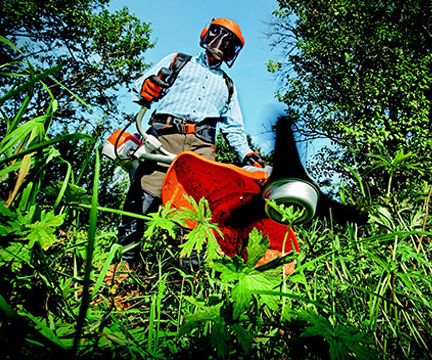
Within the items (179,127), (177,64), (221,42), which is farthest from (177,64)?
(179,127)

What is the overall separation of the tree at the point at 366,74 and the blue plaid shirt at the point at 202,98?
3834 mm

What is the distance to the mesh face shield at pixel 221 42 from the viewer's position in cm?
276

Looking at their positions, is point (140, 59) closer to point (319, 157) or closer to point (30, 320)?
point (319, 157)

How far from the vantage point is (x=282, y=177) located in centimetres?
117

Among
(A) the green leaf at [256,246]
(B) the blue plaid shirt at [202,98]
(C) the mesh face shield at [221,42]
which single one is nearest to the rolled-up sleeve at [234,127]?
(B) the blue plaid shirt at [202,98]

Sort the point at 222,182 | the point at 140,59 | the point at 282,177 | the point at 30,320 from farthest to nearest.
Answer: the point at 140,59, the point at 222,182, the point at 282,177, the point at 30,320

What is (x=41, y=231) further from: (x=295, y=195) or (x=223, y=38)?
(x=223, y=38)

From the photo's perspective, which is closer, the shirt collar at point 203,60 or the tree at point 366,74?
the shirt collar at point 203,60

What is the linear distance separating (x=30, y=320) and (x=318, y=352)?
0.55 m

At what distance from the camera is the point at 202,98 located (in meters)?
2.66

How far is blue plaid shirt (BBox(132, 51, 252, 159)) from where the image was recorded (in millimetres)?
2557

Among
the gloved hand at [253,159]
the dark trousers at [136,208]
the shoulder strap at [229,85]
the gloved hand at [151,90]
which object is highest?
the shoulder strap at [229,85]

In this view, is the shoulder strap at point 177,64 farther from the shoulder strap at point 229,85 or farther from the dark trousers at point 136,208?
the dark trousers at point 136,208

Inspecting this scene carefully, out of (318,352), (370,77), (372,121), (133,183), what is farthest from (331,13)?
(318,352)
